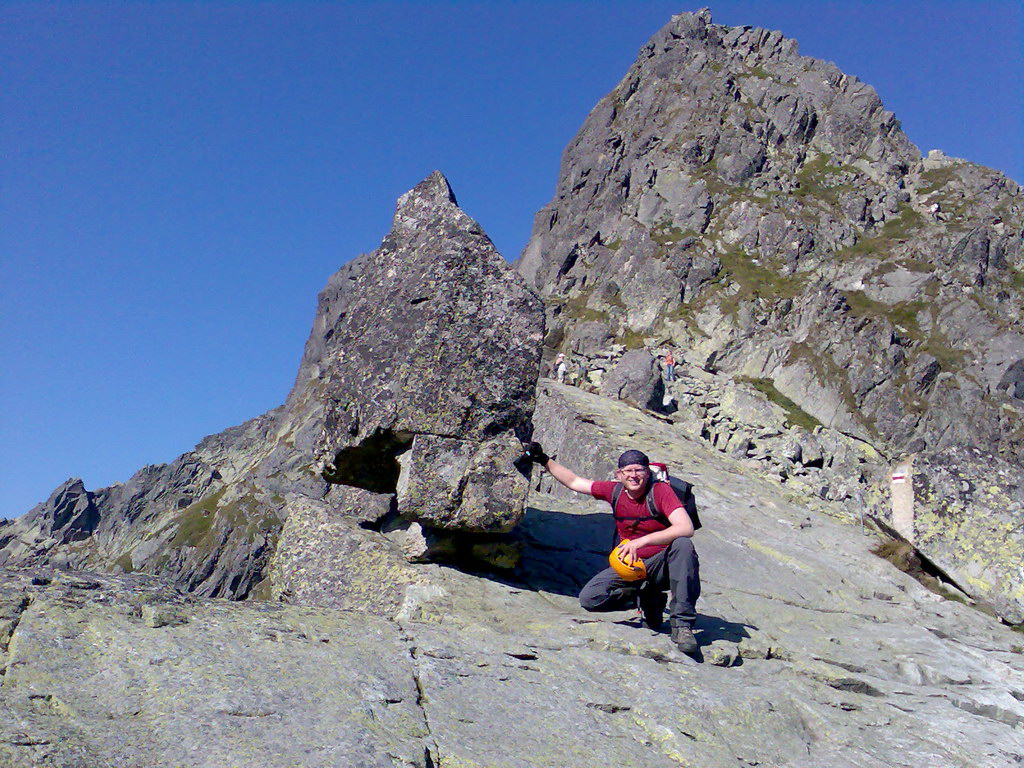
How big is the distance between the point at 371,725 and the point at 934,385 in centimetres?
11430

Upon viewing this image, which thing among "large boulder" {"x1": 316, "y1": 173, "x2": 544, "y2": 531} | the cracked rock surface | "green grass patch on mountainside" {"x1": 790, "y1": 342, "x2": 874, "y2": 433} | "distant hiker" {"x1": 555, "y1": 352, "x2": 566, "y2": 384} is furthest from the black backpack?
"green grass patch on mountainside" {"x1": 790, "y1": 342, "x2": 874, "y2": 433}

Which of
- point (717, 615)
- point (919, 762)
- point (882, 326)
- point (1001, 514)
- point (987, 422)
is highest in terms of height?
point (882, 326)

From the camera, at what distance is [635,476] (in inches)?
376

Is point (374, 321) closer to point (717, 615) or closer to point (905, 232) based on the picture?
point (717, 615)

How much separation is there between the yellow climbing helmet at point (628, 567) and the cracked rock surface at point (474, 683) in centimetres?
68

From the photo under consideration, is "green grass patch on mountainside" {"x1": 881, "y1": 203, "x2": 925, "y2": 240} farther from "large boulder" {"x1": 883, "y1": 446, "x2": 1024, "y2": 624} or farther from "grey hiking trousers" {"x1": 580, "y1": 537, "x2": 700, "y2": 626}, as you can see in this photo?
"grey hiking trousers" {"x1": 580, "y1": 537, "x2": 700, "y2": 626}

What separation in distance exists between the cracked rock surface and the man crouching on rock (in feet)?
1.11

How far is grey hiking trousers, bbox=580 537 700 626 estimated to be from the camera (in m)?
8.91

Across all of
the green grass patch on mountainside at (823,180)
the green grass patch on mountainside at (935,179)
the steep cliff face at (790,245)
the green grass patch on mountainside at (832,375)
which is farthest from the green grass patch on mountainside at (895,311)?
the green grass patch on mountainside at (935,179)

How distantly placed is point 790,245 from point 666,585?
134 m

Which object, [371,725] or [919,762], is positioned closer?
[371,725]

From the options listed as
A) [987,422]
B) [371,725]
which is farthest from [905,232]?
[371,725]

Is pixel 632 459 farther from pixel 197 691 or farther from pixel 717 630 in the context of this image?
pixel 197 691

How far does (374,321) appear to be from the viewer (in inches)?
475
